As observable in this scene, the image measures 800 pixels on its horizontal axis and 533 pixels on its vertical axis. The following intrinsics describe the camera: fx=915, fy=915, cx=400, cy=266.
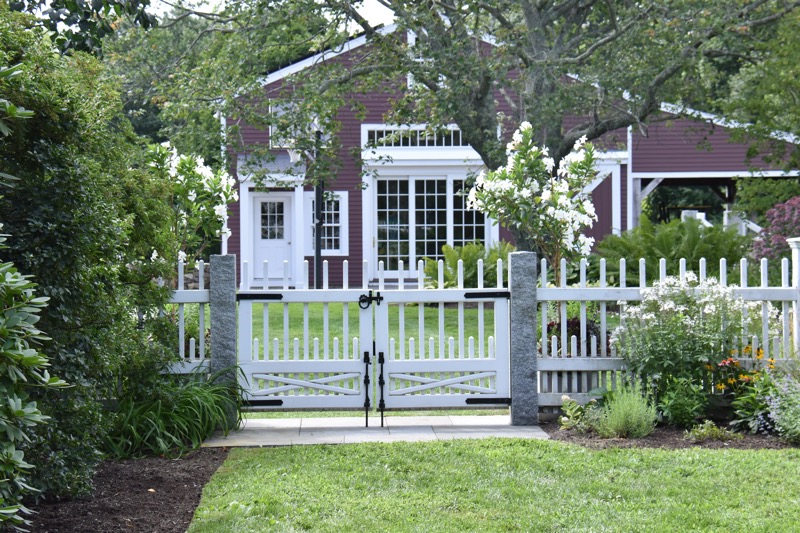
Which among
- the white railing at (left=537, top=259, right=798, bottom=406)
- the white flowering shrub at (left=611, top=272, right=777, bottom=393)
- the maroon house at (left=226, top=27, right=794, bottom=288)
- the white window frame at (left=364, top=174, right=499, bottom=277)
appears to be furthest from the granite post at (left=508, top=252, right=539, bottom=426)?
Result: the white window frame at (left=364, top=174, right=499, bottom=277)

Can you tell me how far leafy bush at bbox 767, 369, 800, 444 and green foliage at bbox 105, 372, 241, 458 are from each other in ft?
13.7

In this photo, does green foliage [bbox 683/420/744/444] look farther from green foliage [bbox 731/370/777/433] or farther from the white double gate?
the white double gate

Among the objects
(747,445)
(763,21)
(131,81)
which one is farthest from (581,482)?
(131,81)

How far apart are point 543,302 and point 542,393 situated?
771mm

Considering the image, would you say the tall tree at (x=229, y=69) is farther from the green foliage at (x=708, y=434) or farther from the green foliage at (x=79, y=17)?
the green foliage at (x=708, y=434)

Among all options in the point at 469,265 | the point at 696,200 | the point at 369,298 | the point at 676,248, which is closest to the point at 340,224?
the point at 469,265

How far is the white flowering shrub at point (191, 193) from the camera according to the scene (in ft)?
27.1

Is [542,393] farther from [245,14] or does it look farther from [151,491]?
[245,14]

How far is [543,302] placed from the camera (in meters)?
7.74

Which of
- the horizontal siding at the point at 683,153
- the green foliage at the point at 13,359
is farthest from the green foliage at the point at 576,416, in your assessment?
the horizontal siding at the point at 683,153

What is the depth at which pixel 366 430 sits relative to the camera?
7.56 m

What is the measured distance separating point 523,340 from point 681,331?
126 centimetres

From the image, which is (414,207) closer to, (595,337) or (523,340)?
(595,337)

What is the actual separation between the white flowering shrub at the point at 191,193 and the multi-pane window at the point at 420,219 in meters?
12.6
